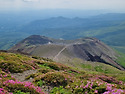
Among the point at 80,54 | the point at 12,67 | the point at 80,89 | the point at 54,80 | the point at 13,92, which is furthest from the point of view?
the point at 80,54

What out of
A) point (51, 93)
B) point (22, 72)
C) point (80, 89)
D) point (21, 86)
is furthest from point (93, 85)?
point (22, 72)

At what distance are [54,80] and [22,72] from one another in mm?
8593

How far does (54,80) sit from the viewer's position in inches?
680

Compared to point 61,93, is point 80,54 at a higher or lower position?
lower

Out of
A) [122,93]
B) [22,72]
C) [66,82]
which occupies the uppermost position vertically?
[122,93]

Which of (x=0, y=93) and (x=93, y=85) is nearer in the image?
(x=0, y=93)

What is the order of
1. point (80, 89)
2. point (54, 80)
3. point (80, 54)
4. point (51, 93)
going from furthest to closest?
point (80, 54), point (54, 80), point (51, 93), point (80, 89)

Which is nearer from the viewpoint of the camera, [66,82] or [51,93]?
[51,93]

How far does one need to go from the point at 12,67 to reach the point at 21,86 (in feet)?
34.3

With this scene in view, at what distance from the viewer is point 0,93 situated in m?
10.9

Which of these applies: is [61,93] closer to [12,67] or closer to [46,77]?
[46,77]

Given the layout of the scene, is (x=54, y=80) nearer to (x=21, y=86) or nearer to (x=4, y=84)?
(x=21, y=86)

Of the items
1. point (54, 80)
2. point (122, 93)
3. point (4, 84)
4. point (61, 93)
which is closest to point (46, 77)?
point (54, 80)

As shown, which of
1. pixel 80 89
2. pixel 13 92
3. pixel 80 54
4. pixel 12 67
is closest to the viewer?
pixel 13 92
